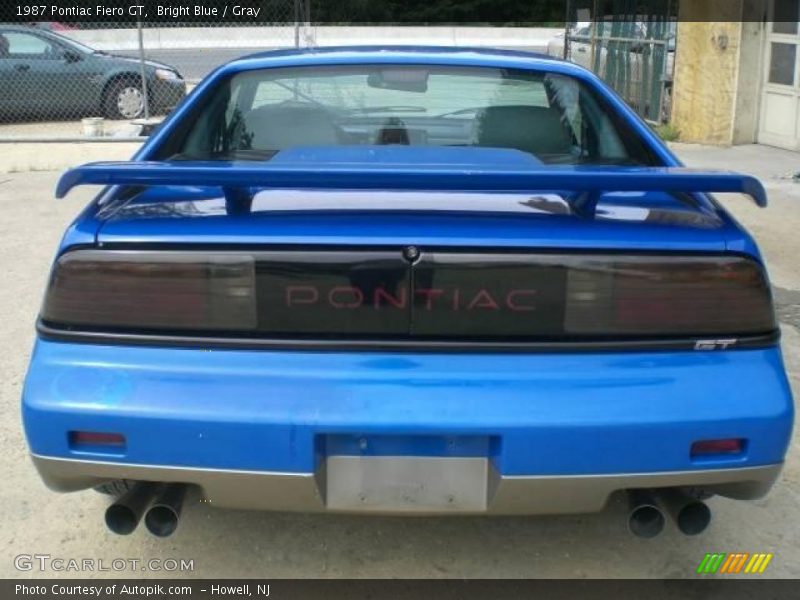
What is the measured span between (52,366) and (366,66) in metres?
1.69

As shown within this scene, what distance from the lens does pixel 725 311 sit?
221cm

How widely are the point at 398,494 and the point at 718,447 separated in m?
0.82

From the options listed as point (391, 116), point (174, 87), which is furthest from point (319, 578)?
point (174, 87)

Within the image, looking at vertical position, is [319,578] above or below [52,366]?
below

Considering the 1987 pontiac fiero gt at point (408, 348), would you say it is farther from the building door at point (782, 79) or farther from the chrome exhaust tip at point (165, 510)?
the building door at point (782, 79)

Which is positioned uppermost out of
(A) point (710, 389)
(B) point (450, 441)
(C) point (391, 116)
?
(C) point (391, 116)

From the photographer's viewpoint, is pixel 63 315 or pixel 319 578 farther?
pixel 319 578

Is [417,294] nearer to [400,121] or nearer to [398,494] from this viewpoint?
[398,494]

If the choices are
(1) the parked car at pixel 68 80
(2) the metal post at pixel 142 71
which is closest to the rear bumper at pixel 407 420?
(2) the metal post at pixel 142 71

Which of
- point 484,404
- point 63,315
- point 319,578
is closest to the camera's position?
point 484,404

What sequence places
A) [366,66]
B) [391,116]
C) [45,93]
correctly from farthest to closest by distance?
[45,93]
[391,116]
[366,66]

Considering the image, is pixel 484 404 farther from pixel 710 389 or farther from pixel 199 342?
pixel 199 342
